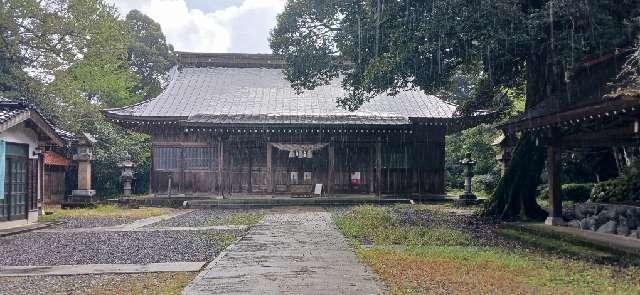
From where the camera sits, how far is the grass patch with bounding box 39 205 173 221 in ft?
58.9

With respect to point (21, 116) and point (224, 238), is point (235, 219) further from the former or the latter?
point (21, 116)

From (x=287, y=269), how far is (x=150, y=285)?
1884 millimetres

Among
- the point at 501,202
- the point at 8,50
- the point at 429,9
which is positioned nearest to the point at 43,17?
the point at 8,50

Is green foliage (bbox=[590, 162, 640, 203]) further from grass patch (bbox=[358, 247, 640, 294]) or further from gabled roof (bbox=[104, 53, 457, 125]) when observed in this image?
grass patch (bbox=[358, 247, 640, 294])

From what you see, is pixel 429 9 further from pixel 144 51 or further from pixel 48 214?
pixel 144 51

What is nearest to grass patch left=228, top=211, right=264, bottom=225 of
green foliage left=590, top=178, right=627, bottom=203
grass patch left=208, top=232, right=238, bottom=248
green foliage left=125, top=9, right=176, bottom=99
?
grass patch left=208, top=232, right=238, bottom=248

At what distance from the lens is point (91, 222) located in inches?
640

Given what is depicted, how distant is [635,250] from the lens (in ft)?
29.9

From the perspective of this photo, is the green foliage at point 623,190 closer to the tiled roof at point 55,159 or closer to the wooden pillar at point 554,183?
the wooden pillar at point 554,183

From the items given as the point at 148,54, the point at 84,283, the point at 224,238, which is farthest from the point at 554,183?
the point at 148,54

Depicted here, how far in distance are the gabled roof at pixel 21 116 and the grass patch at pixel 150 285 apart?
7.70 metres

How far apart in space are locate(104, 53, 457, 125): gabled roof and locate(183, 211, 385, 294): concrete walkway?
1211cm

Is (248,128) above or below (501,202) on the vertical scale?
above

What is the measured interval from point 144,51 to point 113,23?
17.4 metres
